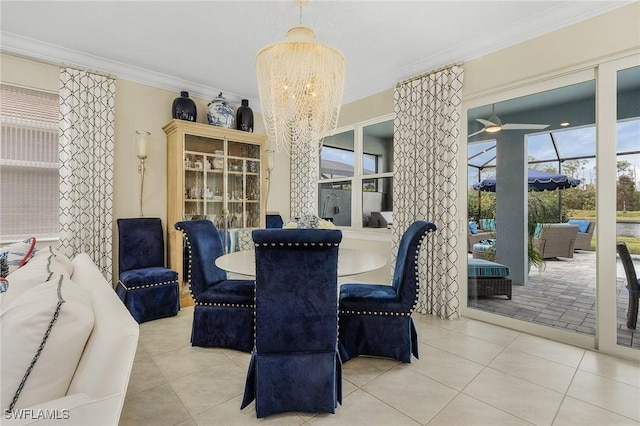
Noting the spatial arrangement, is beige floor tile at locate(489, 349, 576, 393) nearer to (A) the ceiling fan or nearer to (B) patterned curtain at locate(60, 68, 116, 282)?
(A) the ceiling fan

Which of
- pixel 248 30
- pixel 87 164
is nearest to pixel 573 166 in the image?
pixel 248 30

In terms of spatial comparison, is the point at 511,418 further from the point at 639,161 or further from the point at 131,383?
the point at 131,383

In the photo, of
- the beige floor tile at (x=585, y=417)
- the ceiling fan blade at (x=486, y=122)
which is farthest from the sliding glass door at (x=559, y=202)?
the beige floor tile at (x=585, y=417)

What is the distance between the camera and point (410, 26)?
2.66 m

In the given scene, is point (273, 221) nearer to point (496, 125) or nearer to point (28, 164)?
point (28, 164)

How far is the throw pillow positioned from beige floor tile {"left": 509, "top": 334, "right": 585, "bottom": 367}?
359 centimetres

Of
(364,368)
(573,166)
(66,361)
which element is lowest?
(364,368)

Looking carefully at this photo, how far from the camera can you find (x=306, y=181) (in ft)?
15.5

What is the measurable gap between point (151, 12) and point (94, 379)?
9.02 ft

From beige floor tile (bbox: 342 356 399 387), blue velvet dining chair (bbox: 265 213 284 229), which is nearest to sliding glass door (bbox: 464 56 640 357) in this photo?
beige floor tile (bbox: 342 356 399 387)

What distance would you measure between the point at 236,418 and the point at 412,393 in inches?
41.0

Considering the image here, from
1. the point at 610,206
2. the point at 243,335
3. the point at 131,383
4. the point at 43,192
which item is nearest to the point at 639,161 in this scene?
the point at 610,206

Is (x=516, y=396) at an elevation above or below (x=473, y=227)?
below

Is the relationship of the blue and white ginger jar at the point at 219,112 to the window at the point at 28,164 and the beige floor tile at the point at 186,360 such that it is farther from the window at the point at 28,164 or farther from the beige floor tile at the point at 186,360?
the beige floor tile at the point at 186,360
